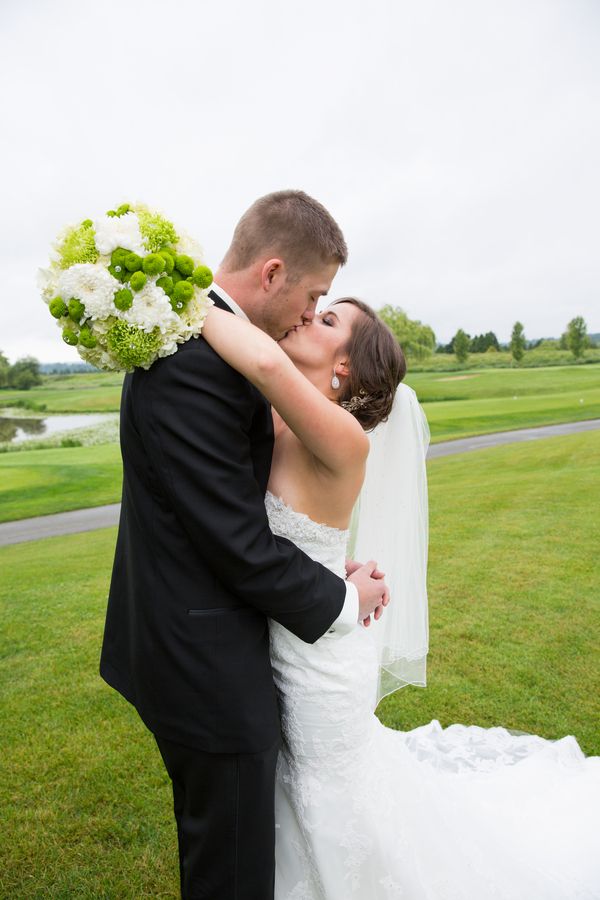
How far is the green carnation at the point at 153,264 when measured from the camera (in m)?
1.94

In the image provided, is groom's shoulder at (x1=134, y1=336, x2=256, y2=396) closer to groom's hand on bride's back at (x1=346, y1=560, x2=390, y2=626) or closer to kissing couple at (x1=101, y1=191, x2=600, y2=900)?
kissing couple at (x1=101, y1=191, x2=600, y2=900)

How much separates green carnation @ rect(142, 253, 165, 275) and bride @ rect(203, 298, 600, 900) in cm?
24

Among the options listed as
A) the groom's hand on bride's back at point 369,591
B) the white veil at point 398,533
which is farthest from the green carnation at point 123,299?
the white veil at point 398,533

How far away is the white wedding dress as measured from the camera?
2629 mm

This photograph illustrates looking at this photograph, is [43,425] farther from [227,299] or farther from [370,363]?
[227,299]

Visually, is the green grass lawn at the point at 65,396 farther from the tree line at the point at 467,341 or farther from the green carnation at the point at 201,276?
the green carnation at the point at 201,276

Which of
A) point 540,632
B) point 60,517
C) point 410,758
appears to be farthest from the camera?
point 60,517

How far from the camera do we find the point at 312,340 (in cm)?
288

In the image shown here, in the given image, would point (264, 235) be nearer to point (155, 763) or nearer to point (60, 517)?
point (155, 763)

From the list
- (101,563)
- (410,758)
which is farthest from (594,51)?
(410,758)

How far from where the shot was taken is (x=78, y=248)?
6.67ft

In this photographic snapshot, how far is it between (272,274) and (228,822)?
1985 millimetres

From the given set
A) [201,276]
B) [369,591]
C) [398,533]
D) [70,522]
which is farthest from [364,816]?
[70,522]

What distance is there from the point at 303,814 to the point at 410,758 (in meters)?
0.67
